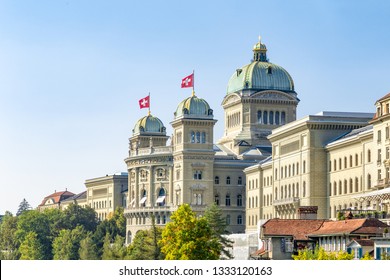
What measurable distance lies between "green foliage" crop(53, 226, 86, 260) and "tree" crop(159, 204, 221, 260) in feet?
243

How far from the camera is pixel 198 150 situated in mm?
197000

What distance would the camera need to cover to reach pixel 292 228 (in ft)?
309

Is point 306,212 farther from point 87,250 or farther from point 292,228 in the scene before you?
point 87,250

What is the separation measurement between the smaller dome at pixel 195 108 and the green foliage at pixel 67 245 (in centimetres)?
2560

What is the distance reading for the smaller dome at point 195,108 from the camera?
198 meters

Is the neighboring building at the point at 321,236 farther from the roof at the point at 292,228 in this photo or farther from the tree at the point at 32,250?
the tree at the point at 32,250

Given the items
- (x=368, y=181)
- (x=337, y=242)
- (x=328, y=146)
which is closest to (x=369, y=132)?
(x=368, y=181)

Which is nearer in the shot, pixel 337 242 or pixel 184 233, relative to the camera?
pixel 337 242

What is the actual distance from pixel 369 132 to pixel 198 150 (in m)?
69.8

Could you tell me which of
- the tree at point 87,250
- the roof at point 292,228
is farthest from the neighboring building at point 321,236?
the tree at point 87,250

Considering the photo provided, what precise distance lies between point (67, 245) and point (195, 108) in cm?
3218

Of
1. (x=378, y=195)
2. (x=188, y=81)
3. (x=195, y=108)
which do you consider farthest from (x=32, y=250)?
(x=378, y=195)

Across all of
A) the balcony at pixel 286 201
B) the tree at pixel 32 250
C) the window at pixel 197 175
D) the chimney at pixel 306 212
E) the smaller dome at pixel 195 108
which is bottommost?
the tree at pixel 32 250
